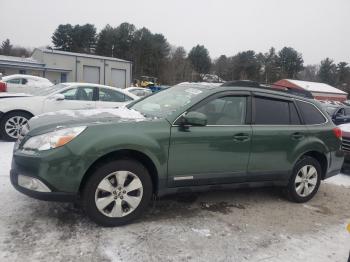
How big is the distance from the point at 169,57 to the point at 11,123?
2641 inches

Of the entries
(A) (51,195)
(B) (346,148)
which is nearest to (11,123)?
(A) (51,195)

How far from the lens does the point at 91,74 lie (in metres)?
47.0

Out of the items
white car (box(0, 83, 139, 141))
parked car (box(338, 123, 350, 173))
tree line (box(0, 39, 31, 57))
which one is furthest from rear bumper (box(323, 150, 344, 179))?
tree line (box(0, 39, 31, 57))

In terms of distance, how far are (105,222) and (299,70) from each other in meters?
92.6

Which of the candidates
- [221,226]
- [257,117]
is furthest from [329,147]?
[221,226]

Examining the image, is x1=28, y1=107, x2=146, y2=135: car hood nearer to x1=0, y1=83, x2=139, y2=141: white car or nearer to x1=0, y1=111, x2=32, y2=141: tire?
x1=0, y1=83, x2=139, y2=141: white car

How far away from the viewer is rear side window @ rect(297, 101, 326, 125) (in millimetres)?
5184

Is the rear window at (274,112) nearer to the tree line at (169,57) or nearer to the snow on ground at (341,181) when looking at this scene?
the snow on ground at (341,181)

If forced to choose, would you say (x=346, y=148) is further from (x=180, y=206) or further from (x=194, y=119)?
(x=194, y=119)

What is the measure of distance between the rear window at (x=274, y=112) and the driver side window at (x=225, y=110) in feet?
0.76

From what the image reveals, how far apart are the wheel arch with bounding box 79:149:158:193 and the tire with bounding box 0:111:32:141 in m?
4.63

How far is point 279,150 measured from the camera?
4730 mm

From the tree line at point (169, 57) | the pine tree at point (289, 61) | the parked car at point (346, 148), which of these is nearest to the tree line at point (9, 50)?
the tree line at point (169, 57)

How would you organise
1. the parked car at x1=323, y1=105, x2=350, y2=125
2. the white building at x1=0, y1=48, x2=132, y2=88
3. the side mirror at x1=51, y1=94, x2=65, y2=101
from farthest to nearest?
the white building at x1=0, y1=48, x2=132, y2=88 → the parked car at x1=323, y1=105, x2=350, y2=125 → the side mirror at x1=51, y1=94, x2=65, y2=101
